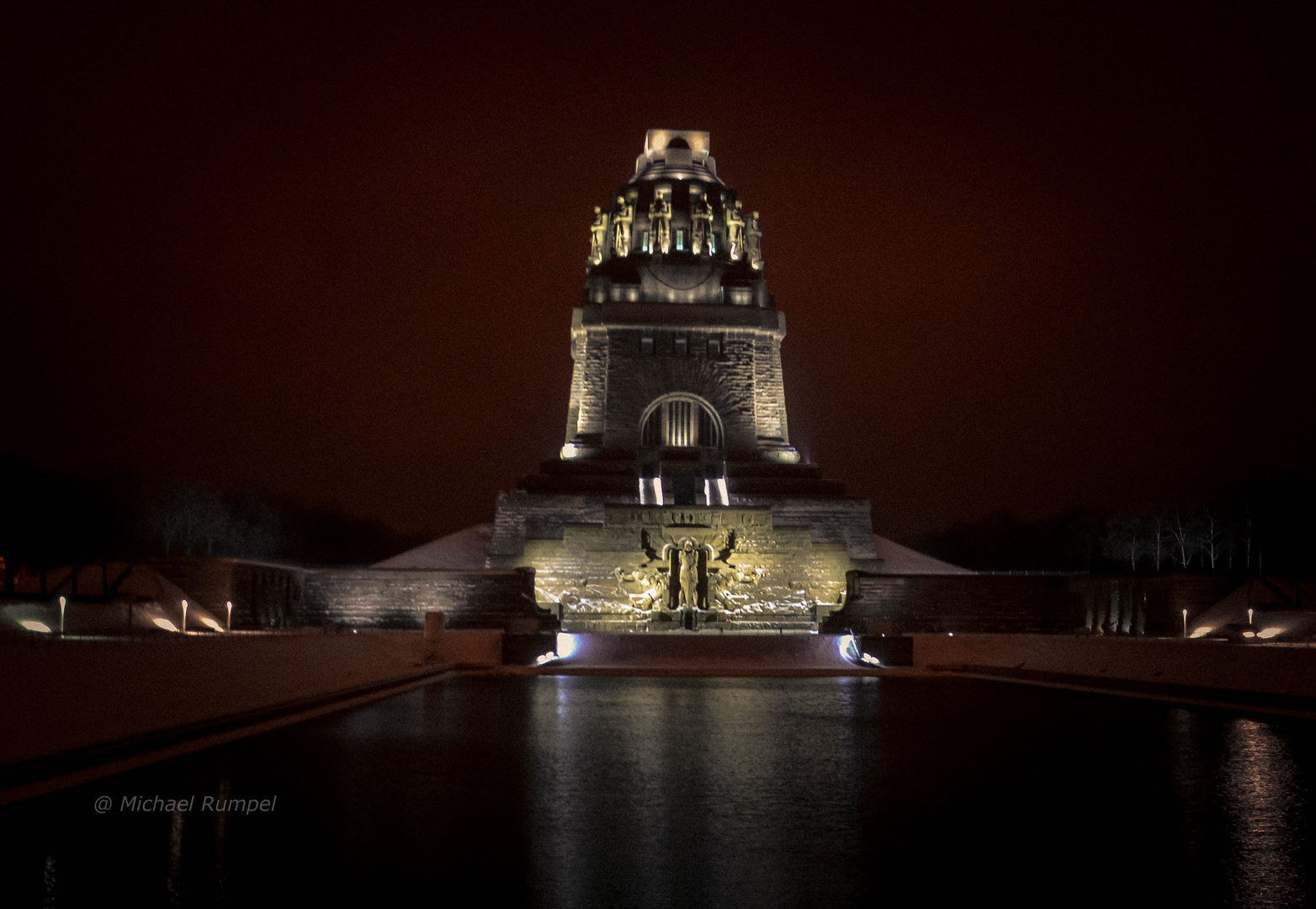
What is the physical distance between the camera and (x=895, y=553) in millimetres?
33438

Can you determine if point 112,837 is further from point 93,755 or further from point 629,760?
point 629,760

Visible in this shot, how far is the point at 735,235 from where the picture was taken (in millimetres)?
38875

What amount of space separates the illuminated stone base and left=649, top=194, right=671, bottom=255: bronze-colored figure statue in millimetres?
12135

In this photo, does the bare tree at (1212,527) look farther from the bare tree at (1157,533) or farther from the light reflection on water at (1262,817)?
the light reflection on water at (1262,817)

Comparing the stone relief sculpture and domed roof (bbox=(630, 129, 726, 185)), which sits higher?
domed roof (bbox=(630, 129, 726, 185))

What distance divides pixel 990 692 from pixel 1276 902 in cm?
1055

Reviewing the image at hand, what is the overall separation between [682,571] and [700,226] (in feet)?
47.2

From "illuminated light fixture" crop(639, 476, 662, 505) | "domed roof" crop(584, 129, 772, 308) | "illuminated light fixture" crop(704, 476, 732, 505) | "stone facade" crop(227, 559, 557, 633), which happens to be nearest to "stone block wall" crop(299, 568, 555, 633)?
"stone facade" crop(227, 559, 557, 633)

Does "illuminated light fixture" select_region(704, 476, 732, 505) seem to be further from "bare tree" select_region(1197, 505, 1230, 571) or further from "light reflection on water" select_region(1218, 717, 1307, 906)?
"light reflection on water" select_region(1218, 717, 1307, 906)

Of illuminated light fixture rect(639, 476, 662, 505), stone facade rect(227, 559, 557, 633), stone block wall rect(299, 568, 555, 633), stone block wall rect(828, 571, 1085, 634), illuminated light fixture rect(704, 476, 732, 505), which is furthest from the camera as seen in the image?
illuminated light fixture rect(704, 476, 732, 505)

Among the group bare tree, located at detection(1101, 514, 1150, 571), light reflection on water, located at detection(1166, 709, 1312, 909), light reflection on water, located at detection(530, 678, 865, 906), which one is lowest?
light reflection on water, located at detection(1166, 709, 1312, 909)

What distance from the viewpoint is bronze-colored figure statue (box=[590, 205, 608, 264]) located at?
39344 mm

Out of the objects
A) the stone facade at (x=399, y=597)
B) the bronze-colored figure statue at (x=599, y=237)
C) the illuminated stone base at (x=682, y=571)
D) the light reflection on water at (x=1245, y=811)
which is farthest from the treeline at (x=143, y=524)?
the light reflection on water at (x=1245, y=811)

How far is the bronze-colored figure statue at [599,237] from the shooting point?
39344 millimetres
